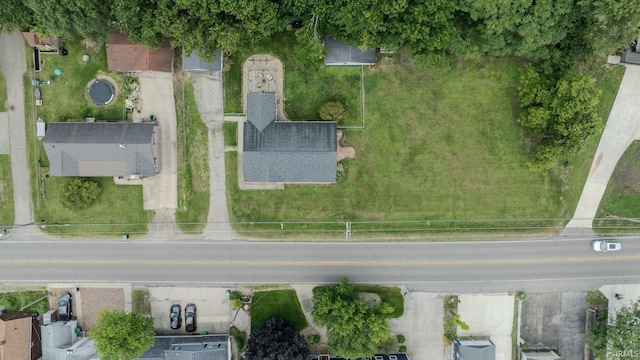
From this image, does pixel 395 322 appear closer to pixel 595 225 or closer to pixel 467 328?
pixel 467 328

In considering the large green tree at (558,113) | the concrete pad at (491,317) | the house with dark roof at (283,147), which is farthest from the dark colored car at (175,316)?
the large green tree at (558,113)

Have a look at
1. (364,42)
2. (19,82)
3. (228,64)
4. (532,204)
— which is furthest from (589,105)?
(19,82)

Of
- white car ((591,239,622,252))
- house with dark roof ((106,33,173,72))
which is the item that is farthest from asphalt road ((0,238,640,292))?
house with dark roof ((106,33,173,72))

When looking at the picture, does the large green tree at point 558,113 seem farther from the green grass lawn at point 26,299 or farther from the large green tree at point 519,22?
the green grass lawn at point 26,299

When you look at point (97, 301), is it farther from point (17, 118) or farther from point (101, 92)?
point (101, 92)

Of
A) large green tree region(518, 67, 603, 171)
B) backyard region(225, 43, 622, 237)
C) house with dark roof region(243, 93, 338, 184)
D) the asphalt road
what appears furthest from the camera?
the asphalt road

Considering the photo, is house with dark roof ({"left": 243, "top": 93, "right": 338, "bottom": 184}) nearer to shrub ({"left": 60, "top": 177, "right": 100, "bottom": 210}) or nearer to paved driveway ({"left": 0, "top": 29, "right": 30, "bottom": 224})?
shrub ({"left": 60, "top": 177, "right": 100, "bottom": 210})

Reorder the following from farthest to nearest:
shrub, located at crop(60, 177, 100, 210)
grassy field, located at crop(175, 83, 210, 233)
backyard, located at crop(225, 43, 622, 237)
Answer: grassy field, located at crop(175, 83, 210, 233), backyard, located at crop(225, 43, 622, 237), shrub, located at crop(60, 177, 100, 210)
